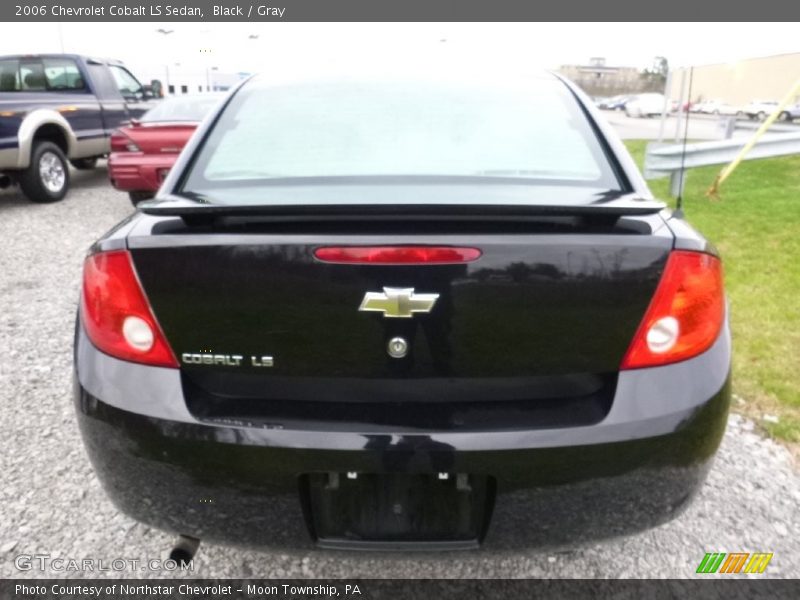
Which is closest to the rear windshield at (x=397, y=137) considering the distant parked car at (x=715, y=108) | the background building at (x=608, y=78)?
the distant parked car at (x=715, y=108)

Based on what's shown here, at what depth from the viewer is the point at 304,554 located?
1.62 m

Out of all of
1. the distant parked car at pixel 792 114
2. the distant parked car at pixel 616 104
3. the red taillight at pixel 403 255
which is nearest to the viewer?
the red taillight at pixel 403 255

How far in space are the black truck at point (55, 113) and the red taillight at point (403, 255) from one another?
7.71 meters

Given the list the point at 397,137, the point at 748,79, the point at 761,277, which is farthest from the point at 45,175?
the point at 748,79

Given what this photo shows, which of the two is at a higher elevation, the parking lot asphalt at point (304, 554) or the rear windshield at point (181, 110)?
the rear windshield at point (181, 110)

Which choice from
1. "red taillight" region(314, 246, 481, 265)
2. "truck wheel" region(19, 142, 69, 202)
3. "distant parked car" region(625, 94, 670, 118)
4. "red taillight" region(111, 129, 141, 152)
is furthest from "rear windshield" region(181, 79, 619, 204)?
"distant parked car" region(625, 94, 670, 118)

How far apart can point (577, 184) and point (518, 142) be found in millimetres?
329

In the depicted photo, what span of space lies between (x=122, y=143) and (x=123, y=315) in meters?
6.59

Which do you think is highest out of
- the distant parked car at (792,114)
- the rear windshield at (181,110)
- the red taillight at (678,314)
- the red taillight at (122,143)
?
the red taillight at (678,314)

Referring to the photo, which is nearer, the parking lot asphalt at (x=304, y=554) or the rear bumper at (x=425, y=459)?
the rear bumper at (x=425, y=459)

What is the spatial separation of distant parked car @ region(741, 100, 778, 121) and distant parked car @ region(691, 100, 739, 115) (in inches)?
8.5

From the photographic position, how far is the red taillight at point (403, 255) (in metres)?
1.44

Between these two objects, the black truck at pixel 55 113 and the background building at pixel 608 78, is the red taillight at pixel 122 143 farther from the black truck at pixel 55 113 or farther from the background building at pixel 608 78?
the background building at pixel 608 78

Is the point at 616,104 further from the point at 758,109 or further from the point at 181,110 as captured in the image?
the point at 181,110
